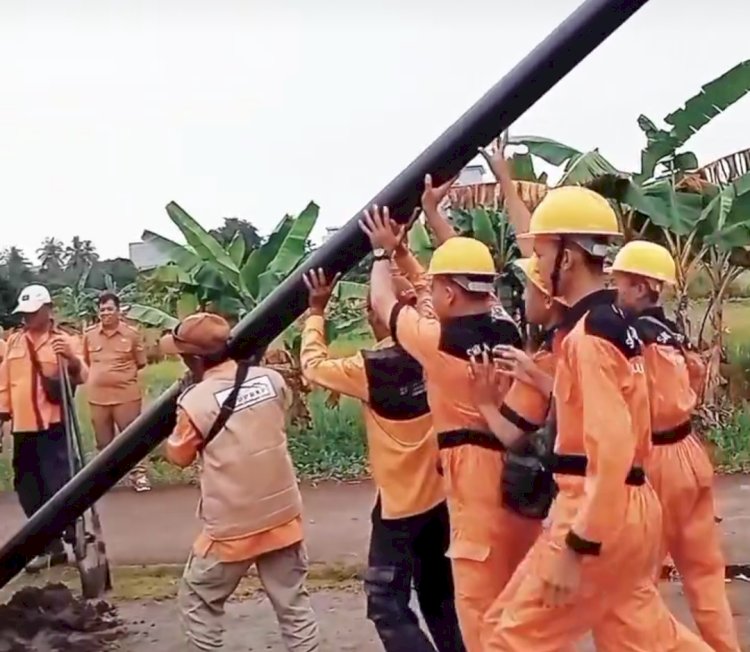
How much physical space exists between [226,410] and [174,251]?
20.1 feet

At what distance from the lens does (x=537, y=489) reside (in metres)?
4.32

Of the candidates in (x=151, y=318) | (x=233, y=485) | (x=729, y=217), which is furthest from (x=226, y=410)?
(x=151, y=318)

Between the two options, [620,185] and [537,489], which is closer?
[537,489]

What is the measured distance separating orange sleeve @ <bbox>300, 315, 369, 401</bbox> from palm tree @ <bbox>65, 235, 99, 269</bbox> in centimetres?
761

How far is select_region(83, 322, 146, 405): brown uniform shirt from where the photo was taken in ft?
31.5

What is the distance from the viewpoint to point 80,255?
503 inches

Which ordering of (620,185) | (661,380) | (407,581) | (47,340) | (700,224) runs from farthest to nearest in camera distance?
(700,224), (620,185), (47,340), (407,581), (661,380)

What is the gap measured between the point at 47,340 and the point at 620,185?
3.54m

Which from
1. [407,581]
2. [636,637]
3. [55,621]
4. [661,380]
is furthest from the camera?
[55,621]

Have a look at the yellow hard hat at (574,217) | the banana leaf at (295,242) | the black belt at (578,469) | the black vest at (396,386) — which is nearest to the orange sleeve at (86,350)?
the banana leaf at (295,242)

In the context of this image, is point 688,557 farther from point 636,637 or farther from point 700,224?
point 700,224

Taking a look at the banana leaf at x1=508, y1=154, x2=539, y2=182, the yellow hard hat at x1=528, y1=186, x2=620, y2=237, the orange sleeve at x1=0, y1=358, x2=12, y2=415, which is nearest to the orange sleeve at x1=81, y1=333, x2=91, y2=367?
the orange sleeve at x1=0, y1=358, x2=12, y2=415

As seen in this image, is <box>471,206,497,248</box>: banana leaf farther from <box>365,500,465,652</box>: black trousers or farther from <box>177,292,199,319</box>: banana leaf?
<box>365,500,465,652</box>: black trousers

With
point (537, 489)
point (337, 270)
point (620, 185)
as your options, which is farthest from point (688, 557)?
point (620, 185)
